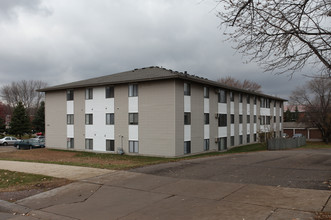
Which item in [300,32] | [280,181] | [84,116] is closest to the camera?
[300,32]

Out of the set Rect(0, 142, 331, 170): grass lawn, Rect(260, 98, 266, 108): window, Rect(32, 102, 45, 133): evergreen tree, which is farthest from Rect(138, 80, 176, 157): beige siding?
Rect(32, 102, 45, 133): evergreen tree

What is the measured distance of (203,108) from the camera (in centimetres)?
2834

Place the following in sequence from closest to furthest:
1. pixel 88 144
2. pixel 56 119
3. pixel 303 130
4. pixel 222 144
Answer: pixel 88 144 < pixel 222 144 < pixel 56 119 < pixel 303 130

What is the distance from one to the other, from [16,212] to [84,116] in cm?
2502

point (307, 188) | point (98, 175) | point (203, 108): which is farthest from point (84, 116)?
point (307, 188)

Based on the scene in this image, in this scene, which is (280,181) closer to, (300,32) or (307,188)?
(307,188)

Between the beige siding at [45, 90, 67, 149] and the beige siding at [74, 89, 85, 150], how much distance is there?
2007 mm

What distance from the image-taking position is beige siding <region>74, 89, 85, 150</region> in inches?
1251

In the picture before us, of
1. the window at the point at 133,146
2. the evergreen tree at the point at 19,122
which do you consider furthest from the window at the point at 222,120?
the evergreen tree at the point at 19,122

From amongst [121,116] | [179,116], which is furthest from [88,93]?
[179,116]

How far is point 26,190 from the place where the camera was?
9.32 metres

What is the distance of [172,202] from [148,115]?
1900 cm

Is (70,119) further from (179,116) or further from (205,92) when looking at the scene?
(205,92)

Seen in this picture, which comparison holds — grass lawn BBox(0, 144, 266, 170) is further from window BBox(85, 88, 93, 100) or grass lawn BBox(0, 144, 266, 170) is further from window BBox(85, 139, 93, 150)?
window BBox(85, 88, 93, 100)
